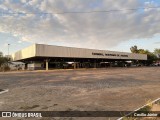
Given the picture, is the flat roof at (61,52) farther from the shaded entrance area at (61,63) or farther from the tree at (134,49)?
the tree at (134,49)

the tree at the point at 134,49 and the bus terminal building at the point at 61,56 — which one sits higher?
the tree at the point at 134,49

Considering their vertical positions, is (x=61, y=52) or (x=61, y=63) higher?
(x=61, y=52)

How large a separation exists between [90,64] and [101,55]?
70.8 feet

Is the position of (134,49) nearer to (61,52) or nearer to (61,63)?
(61,63)

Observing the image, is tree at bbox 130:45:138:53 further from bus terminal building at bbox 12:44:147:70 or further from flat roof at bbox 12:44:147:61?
flat roof at bbox 12:44:147:61

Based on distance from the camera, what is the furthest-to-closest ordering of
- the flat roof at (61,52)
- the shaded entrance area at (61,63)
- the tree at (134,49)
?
the tree at (134,49), the shaded entrance area at (61,63), the flat roof at (61,52)

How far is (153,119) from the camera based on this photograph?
6227 millimetres

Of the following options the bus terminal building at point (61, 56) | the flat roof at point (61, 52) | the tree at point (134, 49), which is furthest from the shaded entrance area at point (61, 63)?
the tree at point (134, 49)

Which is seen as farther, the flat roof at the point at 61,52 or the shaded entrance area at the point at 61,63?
the shaded entrance area at the point at 61,63

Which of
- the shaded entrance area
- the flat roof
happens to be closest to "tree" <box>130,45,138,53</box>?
the shaded entrance area

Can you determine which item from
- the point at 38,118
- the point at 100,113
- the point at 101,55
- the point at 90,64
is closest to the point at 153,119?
the point at 100,113

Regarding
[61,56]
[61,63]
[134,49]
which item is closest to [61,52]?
[61,56]

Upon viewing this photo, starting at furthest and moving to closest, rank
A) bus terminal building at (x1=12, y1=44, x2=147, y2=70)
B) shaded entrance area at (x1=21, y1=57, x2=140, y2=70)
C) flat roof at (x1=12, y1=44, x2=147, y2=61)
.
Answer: shaded entrance area at (x1=21, y1=57, x2=140, y2=70), bus terminal building at (x1=12, y1=44, x2=147, y2=70), flat roof at (x1=12, y1=44, x2=147, y2=61)

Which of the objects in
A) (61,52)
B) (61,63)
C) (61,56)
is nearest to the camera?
(61,52)
